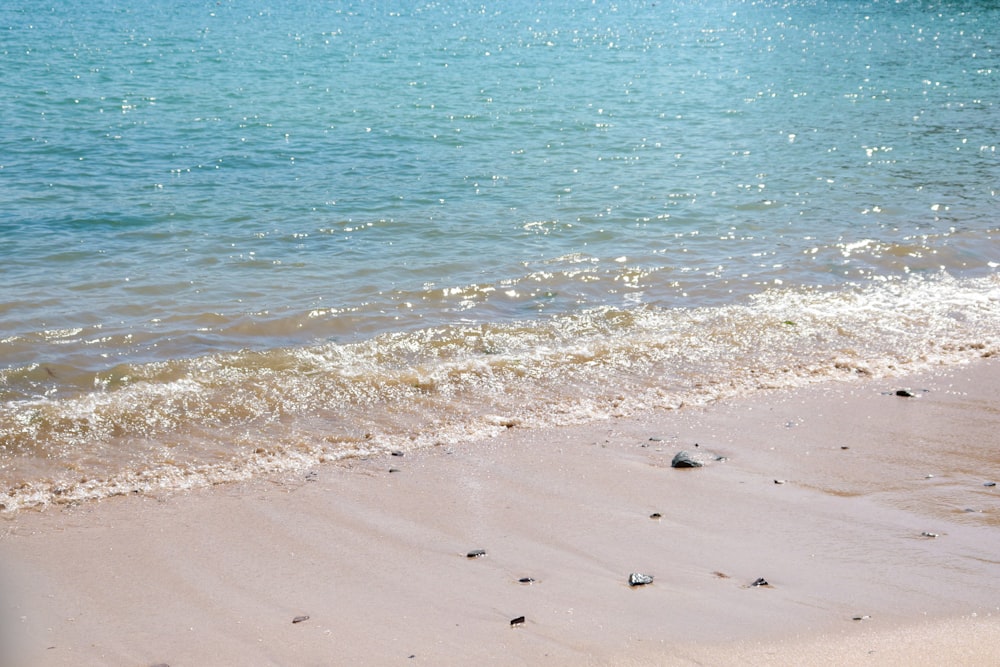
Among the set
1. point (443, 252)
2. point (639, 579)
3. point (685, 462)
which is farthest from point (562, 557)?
point (443, 252)

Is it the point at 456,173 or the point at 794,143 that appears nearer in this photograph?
the point at 456,173

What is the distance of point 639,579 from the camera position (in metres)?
4.07

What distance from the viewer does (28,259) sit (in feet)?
32.1

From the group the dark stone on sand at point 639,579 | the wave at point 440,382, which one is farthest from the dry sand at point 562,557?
the wave at point 440,382

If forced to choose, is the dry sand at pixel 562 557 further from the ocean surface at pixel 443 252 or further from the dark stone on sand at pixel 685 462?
the ocean surface at pixel 443 252

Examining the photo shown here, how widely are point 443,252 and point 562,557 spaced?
20.8 ft

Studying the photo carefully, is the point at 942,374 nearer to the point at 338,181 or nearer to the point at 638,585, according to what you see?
the point at 638,585

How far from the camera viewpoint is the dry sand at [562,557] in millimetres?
3643

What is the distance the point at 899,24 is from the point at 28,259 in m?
33.0

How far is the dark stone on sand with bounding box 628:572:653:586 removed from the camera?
159 inches

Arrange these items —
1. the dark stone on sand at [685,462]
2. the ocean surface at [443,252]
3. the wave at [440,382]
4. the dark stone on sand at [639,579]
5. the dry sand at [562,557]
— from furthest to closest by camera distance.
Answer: the ocean surface at [443,252], the wave at [440,382], the dark stone on sand at [685,462], the dark stone on sand at [639,579], the dry sand at [562,557]

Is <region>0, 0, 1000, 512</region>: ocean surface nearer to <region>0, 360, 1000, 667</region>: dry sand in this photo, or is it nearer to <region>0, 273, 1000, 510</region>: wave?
<region>0, 273, 1000, 510</region>: wave

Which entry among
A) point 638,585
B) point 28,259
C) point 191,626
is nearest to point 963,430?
point 638,585

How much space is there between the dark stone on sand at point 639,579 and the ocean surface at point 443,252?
2.11 metres
